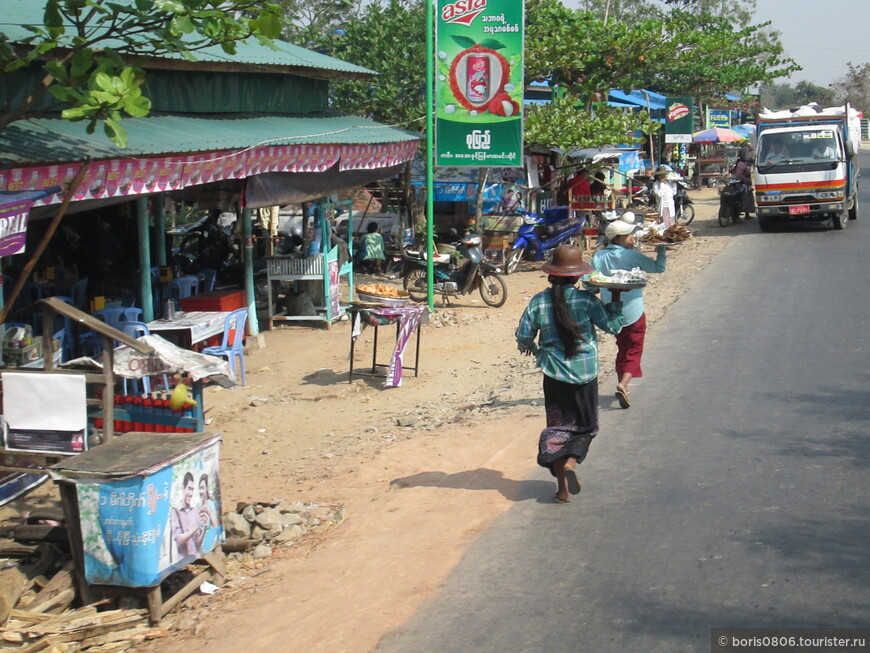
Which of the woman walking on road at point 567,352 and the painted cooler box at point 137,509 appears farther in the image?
the woman walking on road at point 567,352

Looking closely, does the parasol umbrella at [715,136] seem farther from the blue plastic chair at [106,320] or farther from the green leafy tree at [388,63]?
the blue plastic chair at [106,320]

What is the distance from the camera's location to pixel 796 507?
5.64 metres

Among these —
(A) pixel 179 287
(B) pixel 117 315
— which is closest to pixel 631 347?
(B) pixel 117 315

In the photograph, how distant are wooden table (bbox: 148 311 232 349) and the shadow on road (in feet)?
12.6

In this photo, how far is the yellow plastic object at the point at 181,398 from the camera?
614 centimetres

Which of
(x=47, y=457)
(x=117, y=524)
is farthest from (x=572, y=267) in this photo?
(x=47, y=457)

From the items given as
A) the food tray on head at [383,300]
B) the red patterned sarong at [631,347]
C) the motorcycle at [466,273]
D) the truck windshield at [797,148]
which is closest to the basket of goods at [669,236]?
the truck windshield at [797,148]

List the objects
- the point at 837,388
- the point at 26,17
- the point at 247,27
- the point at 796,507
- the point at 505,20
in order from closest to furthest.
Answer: the point at 796,507
the point at 247,27
the point at 837,388
the point at 26,17
the point at 505,20

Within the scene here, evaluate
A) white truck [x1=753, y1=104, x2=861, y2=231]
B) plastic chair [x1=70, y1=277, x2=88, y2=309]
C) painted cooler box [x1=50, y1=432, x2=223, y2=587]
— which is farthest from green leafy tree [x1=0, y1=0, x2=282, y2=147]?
white truck [x1=753, y1=104, x2=861, y2=231]

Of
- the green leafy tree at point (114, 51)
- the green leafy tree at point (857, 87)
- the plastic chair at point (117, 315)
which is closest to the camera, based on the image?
the green leafy tree at point (114, 51)

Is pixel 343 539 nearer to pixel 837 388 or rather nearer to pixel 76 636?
pixel 76 636

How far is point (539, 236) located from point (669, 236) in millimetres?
3440

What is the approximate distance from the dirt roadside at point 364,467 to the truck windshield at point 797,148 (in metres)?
8.52

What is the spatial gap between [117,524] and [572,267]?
9.81ft
